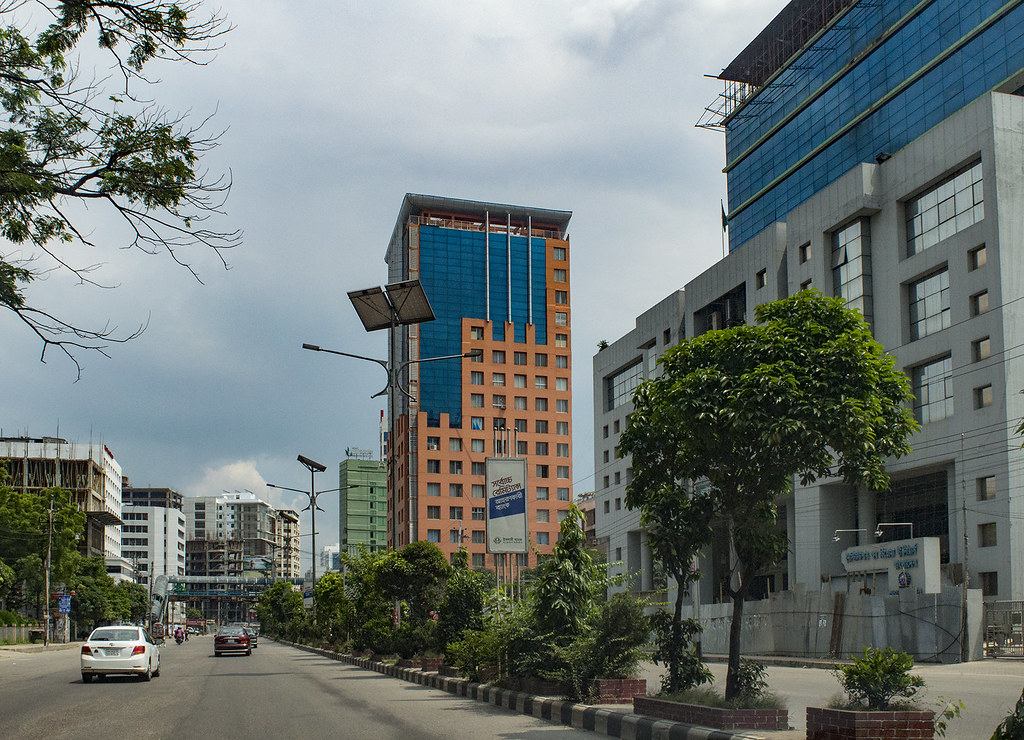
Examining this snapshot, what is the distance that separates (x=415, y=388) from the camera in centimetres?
10969

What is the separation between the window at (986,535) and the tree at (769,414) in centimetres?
3251

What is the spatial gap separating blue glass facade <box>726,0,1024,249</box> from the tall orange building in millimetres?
28076

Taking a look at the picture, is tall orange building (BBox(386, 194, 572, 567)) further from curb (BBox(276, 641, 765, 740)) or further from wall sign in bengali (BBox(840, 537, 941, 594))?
curb (BBox(276, 641, 765, 740))

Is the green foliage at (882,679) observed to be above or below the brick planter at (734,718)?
above

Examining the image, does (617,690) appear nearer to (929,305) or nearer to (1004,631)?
(1004,631)

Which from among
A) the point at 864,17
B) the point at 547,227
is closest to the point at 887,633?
the point at 864,17

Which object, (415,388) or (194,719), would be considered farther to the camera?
(415,388)

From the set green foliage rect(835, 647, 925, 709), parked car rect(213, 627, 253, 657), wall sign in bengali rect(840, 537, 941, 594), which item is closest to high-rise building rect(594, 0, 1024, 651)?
wall sign in bengali rect(840, 537, 941, 594)

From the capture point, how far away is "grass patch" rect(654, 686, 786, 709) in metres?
11.8

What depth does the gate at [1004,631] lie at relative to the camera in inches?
1384

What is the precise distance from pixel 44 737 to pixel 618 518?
68.6 meters

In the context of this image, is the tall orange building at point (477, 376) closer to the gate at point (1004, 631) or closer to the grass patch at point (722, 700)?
the gate at point (1004, 631)

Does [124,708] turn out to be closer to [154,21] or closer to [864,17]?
[154,21]

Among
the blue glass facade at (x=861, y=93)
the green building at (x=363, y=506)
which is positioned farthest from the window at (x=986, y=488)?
the green building at (x=363, y=506)
